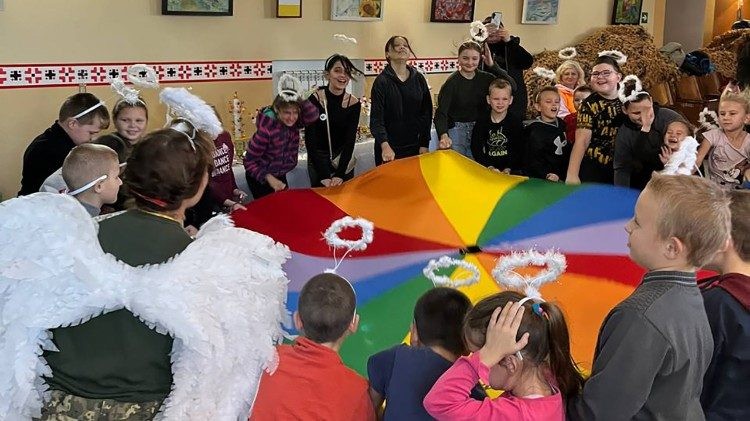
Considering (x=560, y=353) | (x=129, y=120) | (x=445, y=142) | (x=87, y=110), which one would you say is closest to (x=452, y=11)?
(x=445, y=142)

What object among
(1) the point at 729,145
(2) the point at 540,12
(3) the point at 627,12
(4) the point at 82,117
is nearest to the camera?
(4) the point at 82,117

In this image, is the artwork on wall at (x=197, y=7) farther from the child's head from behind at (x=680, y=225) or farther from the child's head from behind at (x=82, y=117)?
the child's head from behind at (x=680, y=225)

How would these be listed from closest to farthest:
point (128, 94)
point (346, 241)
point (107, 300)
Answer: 1. point (107, 300)
2. point (346, 241)
3. point (128, 94)

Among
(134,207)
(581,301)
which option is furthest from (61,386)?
(581,301)

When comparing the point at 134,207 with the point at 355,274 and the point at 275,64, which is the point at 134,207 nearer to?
the point at 355,274

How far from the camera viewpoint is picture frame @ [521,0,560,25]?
28.2 feet

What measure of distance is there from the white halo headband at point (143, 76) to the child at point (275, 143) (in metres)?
0.70

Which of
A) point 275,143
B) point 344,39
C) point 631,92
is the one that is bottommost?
point 275,143

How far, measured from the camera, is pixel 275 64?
6.42 m

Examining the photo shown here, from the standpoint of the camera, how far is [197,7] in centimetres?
578

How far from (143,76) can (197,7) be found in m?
0.67

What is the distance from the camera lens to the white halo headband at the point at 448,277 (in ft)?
10.9

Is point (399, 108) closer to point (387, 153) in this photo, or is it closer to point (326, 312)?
point (387, 153)

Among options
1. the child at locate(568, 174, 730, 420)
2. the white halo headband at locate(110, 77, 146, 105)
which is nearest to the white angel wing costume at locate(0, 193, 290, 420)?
the child at locate(568, 174, 730, 420)
